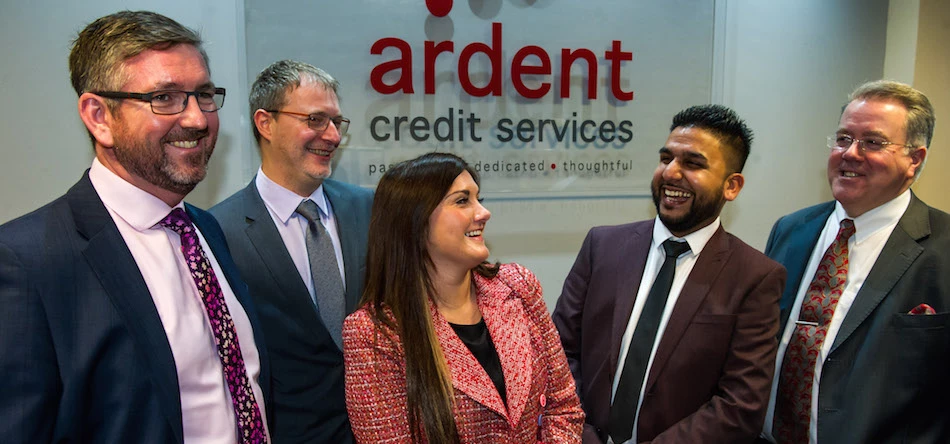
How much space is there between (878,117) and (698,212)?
0.85 m

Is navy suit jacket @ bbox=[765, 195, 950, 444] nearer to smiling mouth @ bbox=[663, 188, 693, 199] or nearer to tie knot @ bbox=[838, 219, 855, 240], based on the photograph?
tie knot @ bbox=[838, 219, 855, 240]

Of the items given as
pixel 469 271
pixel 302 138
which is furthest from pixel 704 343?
pixel 302 138

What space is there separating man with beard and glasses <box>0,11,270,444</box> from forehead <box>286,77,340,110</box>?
780 millimetres

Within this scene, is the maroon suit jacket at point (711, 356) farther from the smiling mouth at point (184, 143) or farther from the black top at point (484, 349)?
the smiling mouth at point (184, 143)

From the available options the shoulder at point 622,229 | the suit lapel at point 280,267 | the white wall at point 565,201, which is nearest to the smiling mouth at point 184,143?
the suit lapel at point 280,267

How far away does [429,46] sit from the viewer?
133 inches

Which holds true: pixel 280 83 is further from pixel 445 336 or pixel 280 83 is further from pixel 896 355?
pixel 896 355

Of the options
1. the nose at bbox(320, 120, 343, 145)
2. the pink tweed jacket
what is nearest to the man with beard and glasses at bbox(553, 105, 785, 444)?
the pink tweed jacket

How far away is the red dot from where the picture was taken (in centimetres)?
338

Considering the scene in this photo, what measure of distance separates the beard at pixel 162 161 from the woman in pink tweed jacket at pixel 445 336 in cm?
53

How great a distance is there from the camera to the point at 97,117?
137 cm

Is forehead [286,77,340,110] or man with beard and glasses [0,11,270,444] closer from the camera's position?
man with beard and glasses [0,11,270,444]

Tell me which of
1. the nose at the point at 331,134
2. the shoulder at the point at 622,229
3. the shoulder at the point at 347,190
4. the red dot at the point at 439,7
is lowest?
the shoulder at the point at 622,229

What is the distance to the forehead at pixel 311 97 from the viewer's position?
2338 millimetres
